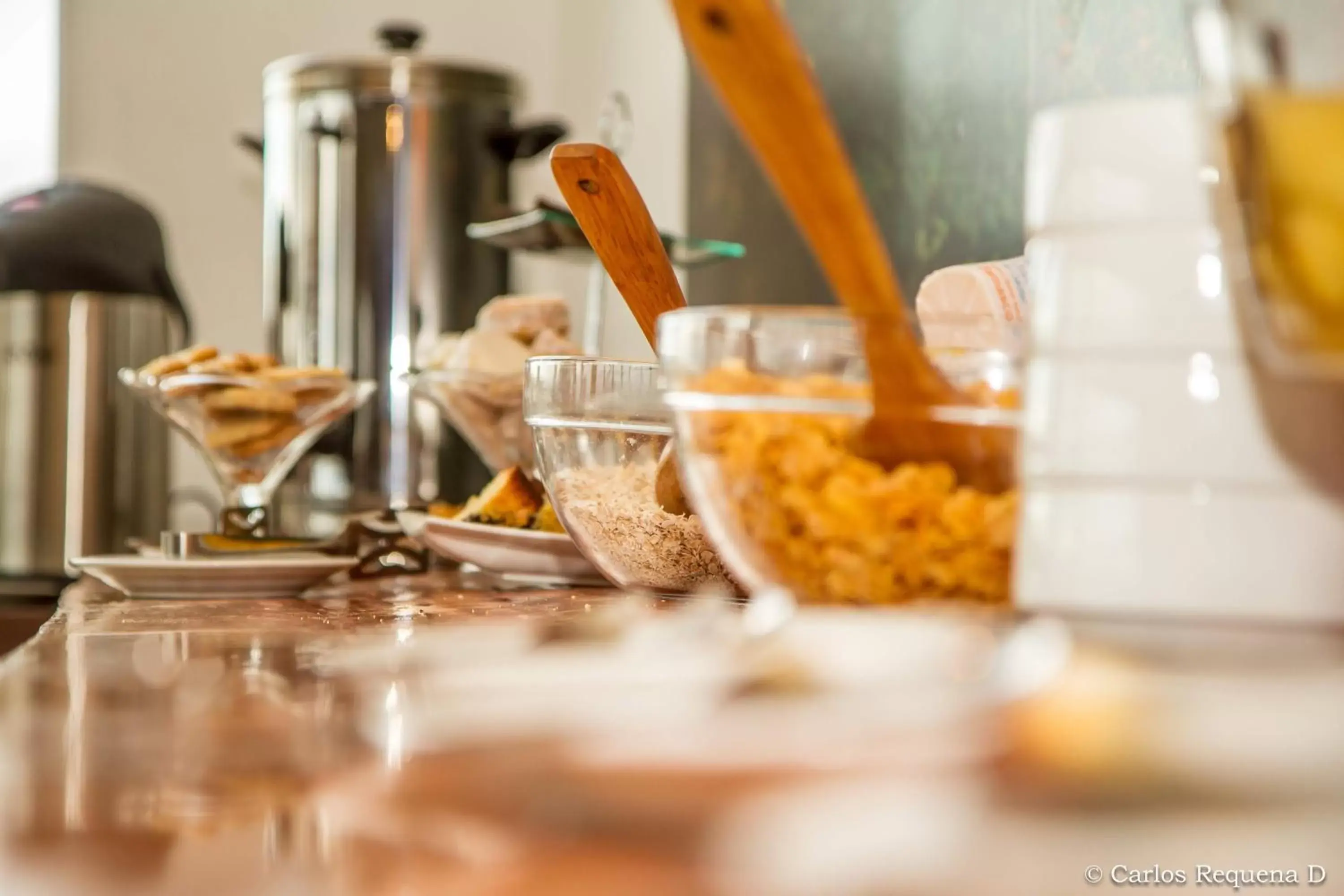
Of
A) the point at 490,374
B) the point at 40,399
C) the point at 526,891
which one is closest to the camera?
the point at 526,891

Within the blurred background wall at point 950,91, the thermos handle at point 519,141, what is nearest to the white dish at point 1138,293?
the blurred background wall at point 950,91

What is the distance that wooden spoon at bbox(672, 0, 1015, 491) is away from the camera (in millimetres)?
431

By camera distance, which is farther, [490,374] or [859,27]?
[859,27]

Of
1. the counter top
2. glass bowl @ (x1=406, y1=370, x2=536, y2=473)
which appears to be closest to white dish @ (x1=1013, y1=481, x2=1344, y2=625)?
the counter top

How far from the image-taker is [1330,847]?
0.86ft

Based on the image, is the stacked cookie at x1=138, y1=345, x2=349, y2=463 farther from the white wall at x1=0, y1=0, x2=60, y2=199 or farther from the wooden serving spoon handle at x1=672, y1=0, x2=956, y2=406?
the white wall at x1=0, y1=0, x2=60, y2=199

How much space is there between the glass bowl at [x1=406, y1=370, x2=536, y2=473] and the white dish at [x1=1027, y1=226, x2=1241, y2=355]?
72cm

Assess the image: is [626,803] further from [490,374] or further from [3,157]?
[3,157]

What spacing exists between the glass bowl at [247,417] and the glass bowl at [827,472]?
2.36ft

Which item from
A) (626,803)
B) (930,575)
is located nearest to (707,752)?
(626,803)

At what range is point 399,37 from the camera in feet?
6.31

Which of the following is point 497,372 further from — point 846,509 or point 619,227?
point 846,509

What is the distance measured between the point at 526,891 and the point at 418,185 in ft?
5.93

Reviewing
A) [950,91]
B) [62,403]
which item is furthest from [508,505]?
[62,403]
